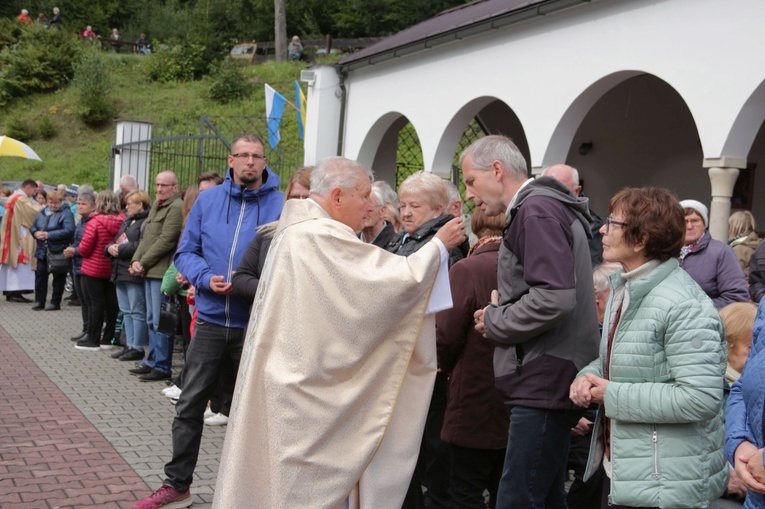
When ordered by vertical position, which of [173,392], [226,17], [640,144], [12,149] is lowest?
[173,392]

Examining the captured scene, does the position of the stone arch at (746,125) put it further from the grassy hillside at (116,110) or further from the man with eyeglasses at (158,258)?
the grassy hillside at (116,110)

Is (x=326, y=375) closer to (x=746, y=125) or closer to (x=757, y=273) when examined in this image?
(x=757, y=273)

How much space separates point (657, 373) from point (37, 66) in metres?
44.5

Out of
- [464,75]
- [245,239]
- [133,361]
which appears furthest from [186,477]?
[464,75]

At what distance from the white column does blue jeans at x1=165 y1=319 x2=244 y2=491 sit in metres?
5.54

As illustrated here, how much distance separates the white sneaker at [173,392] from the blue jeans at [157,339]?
854 millimetres

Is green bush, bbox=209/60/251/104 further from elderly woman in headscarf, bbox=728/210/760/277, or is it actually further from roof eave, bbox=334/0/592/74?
elderly woman in headscarf, bbox=728/210/760/277

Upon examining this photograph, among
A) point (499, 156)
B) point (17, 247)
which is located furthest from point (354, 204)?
point (17, 247)

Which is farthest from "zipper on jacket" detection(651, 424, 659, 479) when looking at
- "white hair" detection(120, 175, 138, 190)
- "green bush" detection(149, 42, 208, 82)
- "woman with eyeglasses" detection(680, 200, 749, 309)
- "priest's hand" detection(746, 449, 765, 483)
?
"green bush" detection(149, 42, 208, 82)

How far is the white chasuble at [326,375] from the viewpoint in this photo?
3.65 meters

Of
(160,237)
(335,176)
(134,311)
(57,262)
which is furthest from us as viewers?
(57,262)

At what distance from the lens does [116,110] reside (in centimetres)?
4022

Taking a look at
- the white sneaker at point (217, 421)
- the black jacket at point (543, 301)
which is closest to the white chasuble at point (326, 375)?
the black jacket at point (543, 301)

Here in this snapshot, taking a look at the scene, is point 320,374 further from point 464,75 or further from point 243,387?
point 464,75
